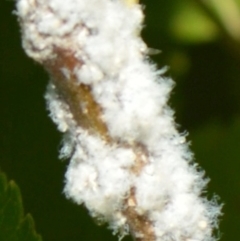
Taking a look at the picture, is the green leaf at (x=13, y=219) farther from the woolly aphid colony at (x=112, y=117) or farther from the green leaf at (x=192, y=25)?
the green leaf at (x=192, y=25)

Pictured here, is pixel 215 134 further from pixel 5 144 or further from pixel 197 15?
pixel 5 144

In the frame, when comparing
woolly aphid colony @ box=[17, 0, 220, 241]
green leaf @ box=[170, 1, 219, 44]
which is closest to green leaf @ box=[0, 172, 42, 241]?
woolly aphid colony @ box=[17, 0, 220, 241]

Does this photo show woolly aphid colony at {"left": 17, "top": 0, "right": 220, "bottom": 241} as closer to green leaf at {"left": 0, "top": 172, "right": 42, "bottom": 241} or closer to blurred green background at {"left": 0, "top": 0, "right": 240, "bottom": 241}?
green leaf at {"left": 0, "top": 172, "right": 42, "bottom": 241}

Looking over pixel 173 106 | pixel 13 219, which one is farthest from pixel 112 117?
pixel 173 106

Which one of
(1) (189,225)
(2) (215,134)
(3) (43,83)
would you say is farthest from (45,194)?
(1) (189,225)

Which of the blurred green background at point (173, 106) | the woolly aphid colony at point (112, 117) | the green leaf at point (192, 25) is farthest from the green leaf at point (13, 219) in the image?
the green leaf at point (192, 25)
